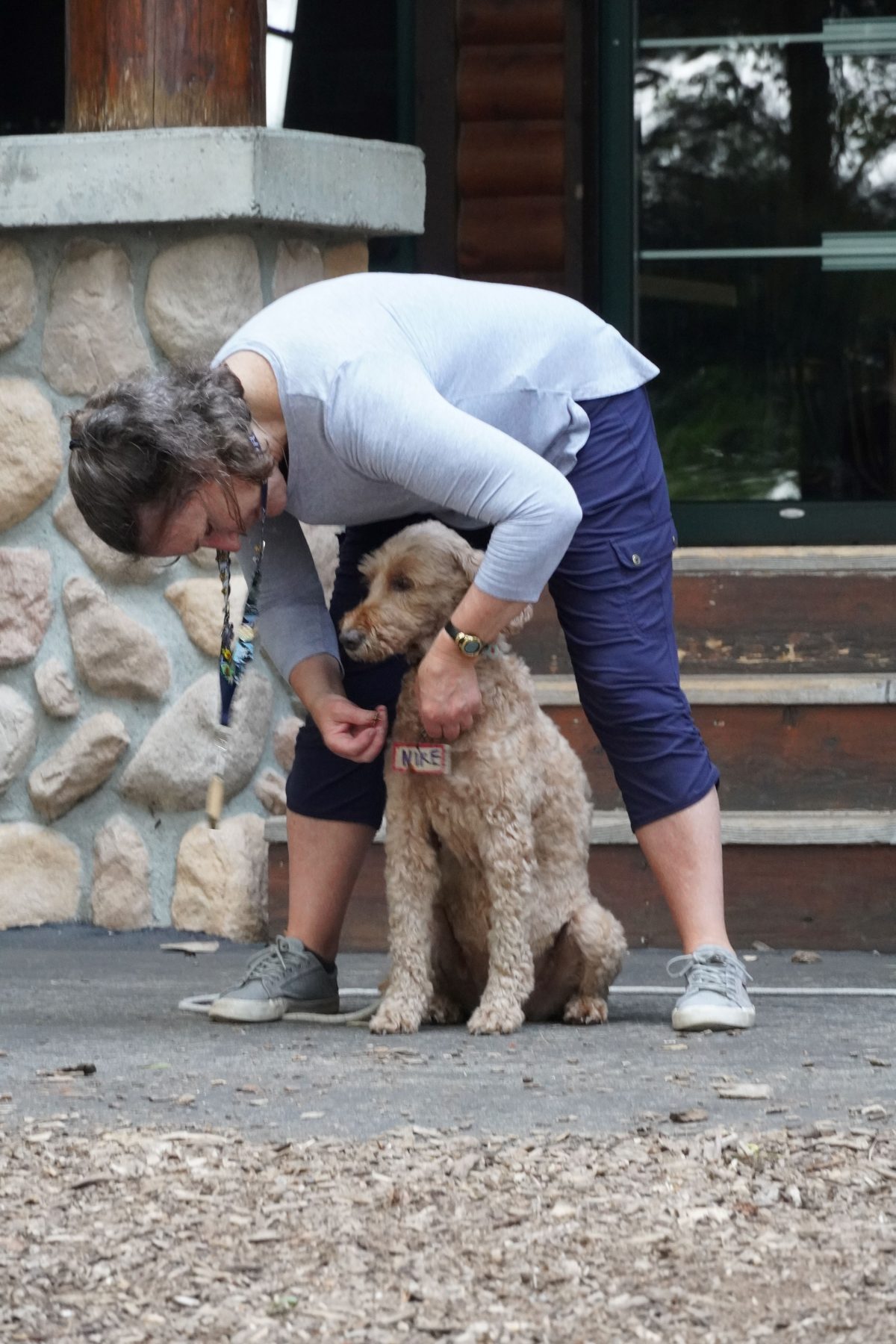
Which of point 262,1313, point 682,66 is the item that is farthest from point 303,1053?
point 682,66

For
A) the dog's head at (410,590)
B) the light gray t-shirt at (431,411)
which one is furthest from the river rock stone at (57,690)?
the dog's head at (410,590)

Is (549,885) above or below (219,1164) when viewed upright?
above

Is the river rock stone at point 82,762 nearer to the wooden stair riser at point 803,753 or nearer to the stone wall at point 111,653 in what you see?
the stone wall at point 111,653

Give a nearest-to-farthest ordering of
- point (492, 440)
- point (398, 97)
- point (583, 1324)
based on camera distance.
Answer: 1. point (583, 1324)
2. point (492, 440)
3. point (398, 97)

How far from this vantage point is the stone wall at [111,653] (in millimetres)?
4730

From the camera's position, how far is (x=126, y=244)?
472 cm

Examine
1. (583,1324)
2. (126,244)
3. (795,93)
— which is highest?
(795,93)

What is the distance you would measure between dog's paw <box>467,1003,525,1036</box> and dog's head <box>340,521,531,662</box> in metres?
0.69

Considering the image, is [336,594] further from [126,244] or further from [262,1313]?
[262,1313]

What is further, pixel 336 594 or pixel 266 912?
pixel 266 912

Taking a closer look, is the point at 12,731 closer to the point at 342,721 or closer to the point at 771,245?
the point at 342,721

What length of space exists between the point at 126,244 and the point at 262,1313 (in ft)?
10.5

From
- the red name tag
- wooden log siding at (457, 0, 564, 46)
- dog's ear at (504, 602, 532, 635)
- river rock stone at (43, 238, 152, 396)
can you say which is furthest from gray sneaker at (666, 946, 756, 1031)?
wooden log siding at (457, 0, 564, 46)

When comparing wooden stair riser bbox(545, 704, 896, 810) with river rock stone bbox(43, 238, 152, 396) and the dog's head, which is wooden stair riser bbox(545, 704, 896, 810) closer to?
the dog's head
